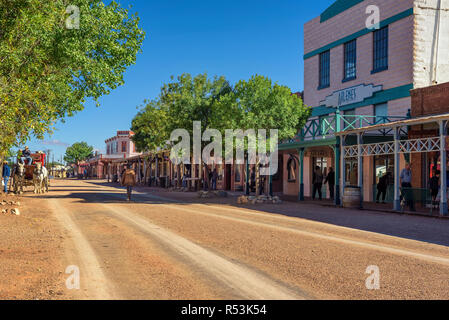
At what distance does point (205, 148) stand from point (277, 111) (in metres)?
7.59

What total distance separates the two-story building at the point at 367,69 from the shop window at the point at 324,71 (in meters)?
0.06

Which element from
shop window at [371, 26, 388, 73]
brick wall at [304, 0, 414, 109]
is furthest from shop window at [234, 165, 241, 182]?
shop window at [371, 26, 388, 73]

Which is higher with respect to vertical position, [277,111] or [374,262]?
[277,111]

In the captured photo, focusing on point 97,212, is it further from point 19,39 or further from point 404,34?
point 404,34

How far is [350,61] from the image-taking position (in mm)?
24578

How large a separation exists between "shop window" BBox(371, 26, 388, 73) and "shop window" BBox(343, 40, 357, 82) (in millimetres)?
1529

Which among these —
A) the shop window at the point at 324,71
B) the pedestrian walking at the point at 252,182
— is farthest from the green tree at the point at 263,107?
the pedestrian walking at the point at 252,182

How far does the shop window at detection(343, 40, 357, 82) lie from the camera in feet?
79.6

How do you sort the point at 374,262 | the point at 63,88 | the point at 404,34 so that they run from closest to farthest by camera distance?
1. the point at 374,262
2. the point at 63,88
3. the point at 404,34

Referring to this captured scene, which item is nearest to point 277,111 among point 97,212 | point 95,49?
point 95,49

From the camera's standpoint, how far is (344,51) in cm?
2516

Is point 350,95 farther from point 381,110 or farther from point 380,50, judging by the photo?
point 380,50

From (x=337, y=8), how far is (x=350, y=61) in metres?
3.62

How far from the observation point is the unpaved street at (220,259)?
17.3ft
